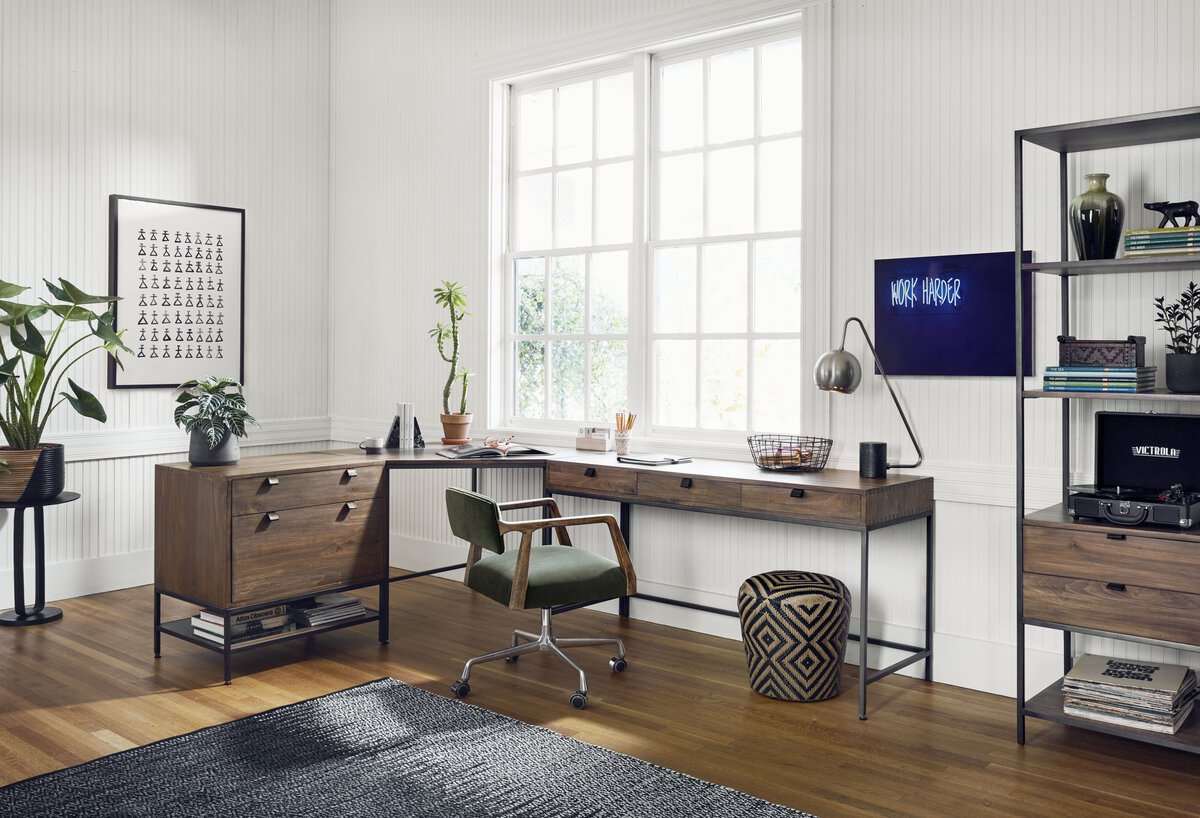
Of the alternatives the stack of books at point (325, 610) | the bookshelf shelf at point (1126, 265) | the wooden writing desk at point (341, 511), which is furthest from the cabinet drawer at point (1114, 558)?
the stack of books at point (325, 610)

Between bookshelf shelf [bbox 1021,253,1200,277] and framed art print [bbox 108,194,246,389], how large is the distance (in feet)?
14.2

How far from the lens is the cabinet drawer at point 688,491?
4.02 metres

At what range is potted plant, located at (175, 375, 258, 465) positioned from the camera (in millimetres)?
4156

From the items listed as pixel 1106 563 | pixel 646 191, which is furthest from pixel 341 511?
pixel 1106 563

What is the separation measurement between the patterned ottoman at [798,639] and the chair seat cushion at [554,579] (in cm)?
54

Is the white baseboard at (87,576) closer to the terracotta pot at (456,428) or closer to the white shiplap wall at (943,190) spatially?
the terracotta pot at (456,428)

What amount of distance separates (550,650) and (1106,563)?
6.65ft

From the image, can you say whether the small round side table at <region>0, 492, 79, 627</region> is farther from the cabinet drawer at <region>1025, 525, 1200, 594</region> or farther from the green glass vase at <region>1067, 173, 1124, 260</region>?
the green glass vase at <region>1067, 173, 1124, 260</region>

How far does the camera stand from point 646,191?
4.99 meters

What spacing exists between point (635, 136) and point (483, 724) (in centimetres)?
287

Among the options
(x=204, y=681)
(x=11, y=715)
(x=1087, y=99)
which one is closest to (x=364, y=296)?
(x=204, y=681)

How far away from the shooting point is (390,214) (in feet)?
19.8

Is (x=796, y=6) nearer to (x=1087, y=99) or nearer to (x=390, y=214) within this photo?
(x=1087, y=99)

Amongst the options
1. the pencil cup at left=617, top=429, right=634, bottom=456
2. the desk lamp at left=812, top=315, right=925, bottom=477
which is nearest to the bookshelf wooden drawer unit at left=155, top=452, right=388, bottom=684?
the pencil cup at left=617, top=429, right=634, bottom=456
